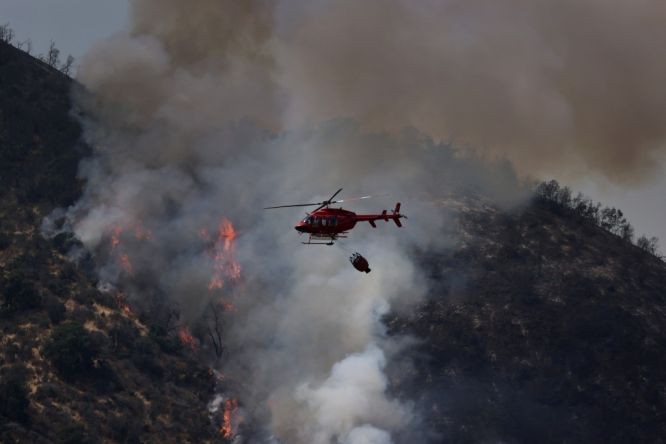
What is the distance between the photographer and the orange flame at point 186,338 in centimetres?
11794

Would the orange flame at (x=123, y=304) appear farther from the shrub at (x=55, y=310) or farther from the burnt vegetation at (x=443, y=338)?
the shrub at (x=55, y=310)

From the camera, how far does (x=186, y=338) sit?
11875cm

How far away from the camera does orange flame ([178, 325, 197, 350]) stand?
118 metres

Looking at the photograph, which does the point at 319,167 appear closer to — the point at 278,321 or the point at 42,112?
the point at 278,321

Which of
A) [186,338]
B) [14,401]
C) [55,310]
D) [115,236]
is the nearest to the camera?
[14,401]

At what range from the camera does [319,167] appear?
13875cm

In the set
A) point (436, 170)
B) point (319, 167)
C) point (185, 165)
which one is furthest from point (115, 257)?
point (436, 170)

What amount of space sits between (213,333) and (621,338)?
151 ft

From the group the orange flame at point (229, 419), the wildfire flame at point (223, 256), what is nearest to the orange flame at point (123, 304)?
the wildfire flame at point (223, 256)

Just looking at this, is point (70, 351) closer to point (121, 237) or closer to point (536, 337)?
point (121, 237)

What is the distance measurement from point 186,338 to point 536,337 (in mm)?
38977

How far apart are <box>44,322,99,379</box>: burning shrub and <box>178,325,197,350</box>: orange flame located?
12.0 meters

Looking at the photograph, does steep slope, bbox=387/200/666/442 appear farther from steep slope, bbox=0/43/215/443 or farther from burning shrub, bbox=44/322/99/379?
burning shrub, bbox=44/322/99/379

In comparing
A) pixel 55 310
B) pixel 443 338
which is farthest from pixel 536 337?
pixel 55 310
